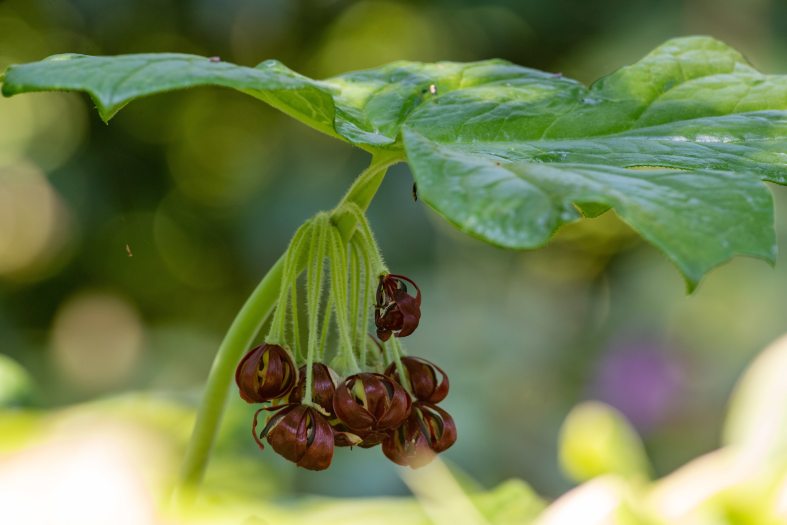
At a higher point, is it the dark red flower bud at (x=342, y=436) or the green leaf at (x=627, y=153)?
the green leaf at (x=627, y=153)

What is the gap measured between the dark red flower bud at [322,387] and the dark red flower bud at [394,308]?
60 mm

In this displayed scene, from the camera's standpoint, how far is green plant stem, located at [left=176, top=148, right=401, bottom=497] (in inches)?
32.9

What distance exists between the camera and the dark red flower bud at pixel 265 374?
822 mm

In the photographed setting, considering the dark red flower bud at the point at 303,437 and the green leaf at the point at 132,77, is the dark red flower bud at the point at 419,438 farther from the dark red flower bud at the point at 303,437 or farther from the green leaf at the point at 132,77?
the green leaf at the point at 132,77

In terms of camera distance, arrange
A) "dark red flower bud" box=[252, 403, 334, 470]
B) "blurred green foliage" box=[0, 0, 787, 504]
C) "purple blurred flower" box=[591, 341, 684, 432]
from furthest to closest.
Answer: "blurred green foliage" box=[0, 0, 787, 504] → "purple blurred flower" box=[591, 341, 684, 432] → "dark red flower bud" box=[252, 403, 334, 470]

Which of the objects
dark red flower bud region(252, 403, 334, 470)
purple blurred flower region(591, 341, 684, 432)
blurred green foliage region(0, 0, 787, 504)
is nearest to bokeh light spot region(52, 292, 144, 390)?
blurred green foliage region(0, 0, 787, 504)

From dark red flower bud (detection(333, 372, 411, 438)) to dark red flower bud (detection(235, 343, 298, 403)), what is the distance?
0.05 metres

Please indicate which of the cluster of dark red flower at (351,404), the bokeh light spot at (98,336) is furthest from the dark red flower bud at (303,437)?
the bokeh light spot at (98,336)

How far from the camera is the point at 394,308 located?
81 centimetres

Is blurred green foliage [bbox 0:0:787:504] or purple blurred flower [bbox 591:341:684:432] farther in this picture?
blurred green foliage [bbox 0:0:787:504]

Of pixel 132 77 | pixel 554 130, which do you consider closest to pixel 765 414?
pixel 554 130

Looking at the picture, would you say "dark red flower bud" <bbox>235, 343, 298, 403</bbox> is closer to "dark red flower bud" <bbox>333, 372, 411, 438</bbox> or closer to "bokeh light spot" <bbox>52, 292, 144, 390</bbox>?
"dark red flower bud" <bbox>333, 372, 411, 438</bbox>

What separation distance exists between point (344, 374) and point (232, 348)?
102mm

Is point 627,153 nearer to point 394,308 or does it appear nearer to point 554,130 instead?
point 554,130
